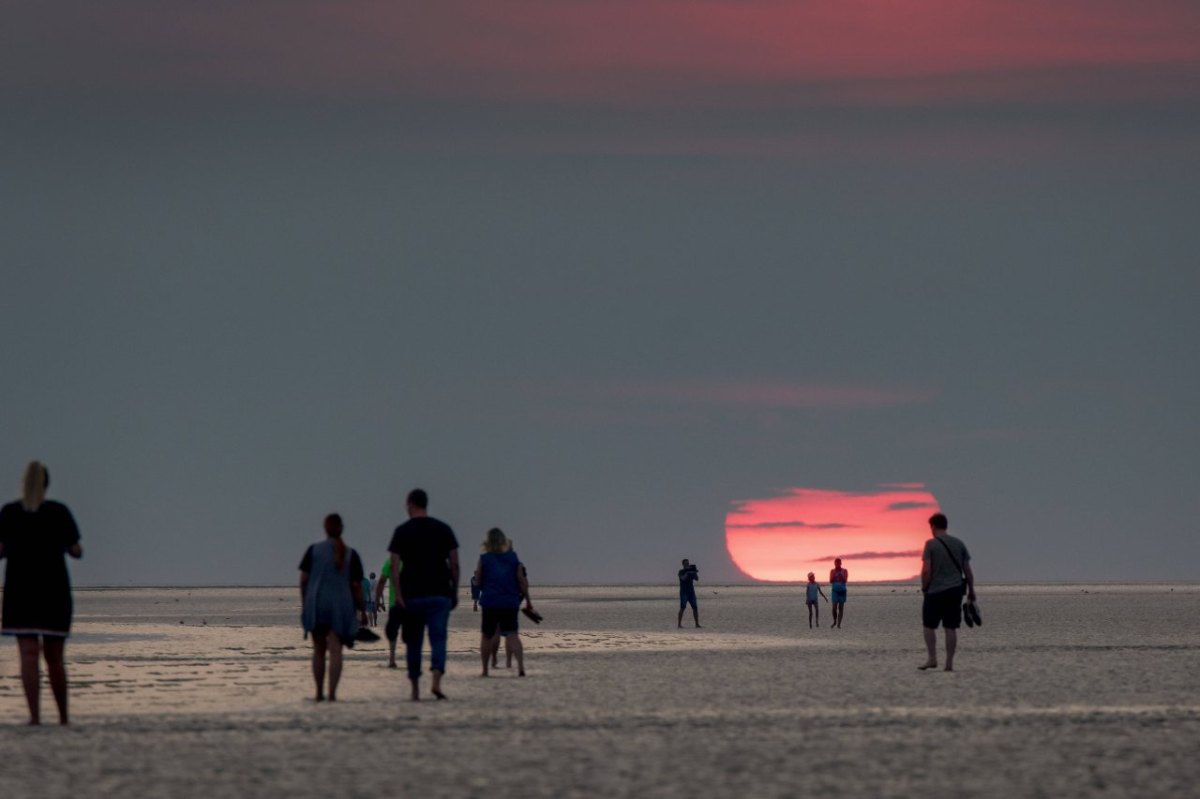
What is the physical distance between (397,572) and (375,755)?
19.4 ft

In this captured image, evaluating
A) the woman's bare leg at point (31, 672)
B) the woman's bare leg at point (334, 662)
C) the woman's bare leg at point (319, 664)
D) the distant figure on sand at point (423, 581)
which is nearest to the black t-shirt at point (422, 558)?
the distant figure on sand at point (423, 581)

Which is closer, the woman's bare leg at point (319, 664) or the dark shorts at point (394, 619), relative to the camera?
the woman's bare leg at point (319, 664)

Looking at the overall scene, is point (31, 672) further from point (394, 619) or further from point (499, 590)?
point (499, 590)

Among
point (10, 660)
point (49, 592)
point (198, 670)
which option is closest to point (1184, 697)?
point (49, 592)

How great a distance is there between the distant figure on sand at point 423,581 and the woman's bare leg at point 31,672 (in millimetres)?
3985

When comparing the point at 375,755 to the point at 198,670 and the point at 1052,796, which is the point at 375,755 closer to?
the point at 1052,796

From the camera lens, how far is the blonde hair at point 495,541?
2347 cm

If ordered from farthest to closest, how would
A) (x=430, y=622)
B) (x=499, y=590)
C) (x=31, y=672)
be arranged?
1. (x=499, y=590)
2. (x=430, y=622)
3. (x=31, y=672)

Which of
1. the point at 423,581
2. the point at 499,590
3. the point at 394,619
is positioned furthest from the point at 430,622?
the point at 394,619

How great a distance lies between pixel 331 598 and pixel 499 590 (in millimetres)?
4417

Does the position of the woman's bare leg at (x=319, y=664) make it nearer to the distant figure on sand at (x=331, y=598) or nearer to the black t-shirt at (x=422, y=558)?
the distant figure on sand at (x=331, y=598)

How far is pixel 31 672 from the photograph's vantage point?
16094mm

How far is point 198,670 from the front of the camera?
86.5 ft

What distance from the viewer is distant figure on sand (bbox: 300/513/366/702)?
1914 centimetres
